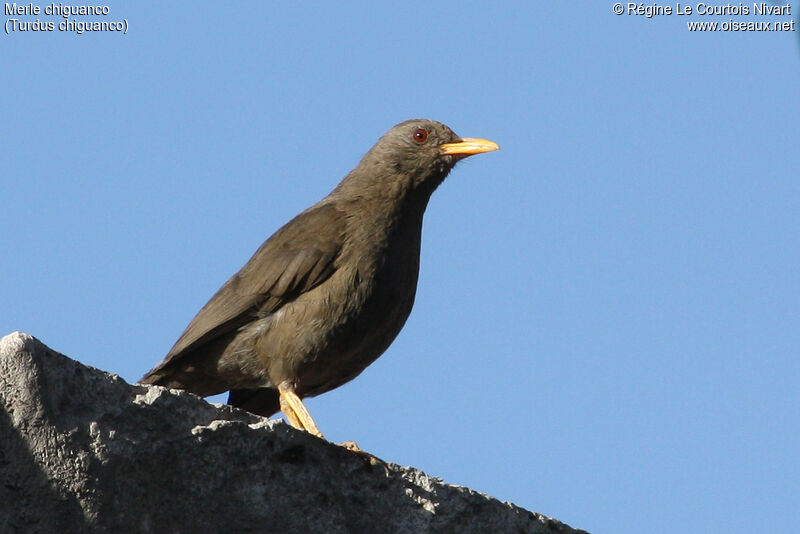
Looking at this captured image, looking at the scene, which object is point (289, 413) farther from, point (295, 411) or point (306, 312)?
point (306, 312)

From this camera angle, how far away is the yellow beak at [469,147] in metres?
7.99

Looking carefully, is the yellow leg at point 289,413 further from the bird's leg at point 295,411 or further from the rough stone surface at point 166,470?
the rough stone surface at point 166,470

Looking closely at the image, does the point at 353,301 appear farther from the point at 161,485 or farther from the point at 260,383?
the point at 161,485

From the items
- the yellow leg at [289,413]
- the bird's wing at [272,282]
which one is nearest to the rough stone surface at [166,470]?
the yellow leg at [289,413]

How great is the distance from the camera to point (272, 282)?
715cm

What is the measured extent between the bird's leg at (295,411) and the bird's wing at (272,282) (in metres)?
0.53

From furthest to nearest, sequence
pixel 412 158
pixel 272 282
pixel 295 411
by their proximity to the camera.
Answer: pixel 412 158, pixel 272 282, pixel 295 411

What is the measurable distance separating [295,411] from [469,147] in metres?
2.32

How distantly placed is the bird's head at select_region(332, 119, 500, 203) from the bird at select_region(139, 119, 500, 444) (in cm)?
21

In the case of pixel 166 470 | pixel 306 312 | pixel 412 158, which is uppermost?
pixel 412 158

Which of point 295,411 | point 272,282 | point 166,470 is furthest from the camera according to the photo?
point 272,282

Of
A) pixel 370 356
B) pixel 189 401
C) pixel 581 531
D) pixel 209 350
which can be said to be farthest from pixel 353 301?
pixel 189 401

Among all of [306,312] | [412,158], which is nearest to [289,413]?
[306,312]

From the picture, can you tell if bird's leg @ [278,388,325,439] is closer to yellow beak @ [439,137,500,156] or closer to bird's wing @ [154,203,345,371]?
bird's wing @ [154,203,345,371]
